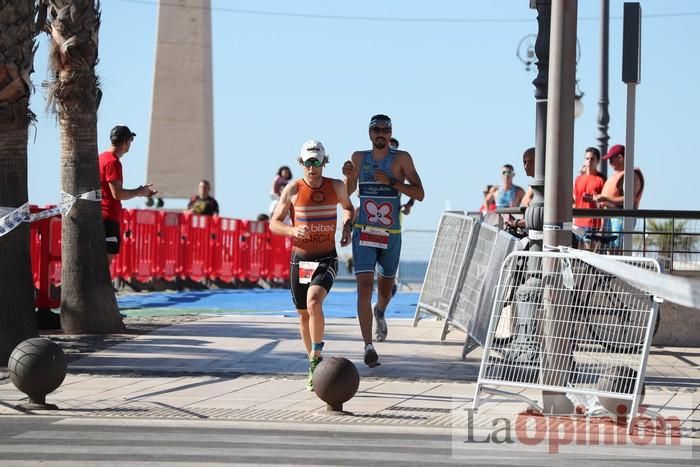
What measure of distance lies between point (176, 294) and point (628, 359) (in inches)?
568

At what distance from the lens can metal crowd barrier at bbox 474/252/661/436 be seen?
8.84 metres

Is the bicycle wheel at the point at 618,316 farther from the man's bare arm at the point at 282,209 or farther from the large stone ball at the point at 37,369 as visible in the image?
the large stone ball at the point at 37,369

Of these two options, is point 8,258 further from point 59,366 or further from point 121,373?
point 59,366

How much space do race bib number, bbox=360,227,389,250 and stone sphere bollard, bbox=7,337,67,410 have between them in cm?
363

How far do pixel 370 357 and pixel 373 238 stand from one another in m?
1.24

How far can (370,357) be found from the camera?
38.3ft

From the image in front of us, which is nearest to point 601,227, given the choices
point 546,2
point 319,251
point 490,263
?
point 490,263

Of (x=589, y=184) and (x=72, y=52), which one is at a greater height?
(x=72, y=52)

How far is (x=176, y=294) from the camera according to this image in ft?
73.7

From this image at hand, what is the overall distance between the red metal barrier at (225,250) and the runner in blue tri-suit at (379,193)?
14.1 meters

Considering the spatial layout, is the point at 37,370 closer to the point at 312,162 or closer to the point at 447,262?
the point at 312,162

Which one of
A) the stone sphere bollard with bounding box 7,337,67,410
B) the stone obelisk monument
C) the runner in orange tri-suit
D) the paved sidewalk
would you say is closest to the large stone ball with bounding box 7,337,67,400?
the stone sphere bollard with bounding box 7,337,67,410

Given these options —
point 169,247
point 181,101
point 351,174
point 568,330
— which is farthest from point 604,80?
point 568,330

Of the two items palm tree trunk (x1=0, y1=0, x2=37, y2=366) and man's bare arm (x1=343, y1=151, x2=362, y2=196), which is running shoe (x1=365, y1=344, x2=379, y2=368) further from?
palm tree trunk (x1=0, y1=0, x2=37, y2=366)
